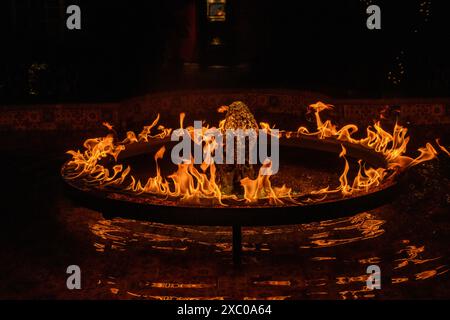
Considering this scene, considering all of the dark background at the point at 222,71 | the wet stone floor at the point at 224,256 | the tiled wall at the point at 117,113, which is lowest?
the wet stone floor at the point at 224,256

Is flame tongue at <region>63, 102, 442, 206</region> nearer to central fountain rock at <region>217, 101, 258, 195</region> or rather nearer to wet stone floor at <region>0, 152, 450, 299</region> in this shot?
central fountain rock at <region>217, 101, 258, 195</region>

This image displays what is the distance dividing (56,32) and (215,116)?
4698 millimetres

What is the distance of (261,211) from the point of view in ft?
19.8

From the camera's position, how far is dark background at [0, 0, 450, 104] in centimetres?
1451

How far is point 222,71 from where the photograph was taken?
19.7m

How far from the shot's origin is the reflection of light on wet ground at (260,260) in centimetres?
610

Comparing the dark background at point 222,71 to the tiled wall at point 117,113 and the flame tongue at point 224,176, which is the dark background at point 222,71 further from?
the flame tongue at point 224,176

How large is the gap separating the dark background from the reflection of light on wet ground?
7.13 meters

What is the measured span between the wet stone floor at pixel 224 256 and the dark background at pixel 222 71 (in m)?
6.39

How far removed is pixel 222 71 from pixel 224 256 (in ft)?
43.5

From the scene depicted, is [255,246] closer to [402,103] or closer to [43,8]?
[402,103]

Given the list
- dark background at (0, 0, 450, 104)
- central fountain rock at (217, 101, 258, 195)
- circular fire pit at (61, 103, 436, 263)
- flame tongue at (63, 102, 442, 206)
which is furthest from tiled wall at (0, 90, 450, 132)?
circular fire pit at (61, 103, 436, 263)

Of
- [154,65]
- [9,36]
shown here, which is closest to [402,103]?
[154,65]

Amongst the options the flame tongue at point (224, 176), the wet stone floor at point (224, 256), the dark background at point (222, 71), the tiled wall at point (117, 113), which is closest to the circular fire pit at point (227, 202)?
the flame tongue at point (224, 176)
